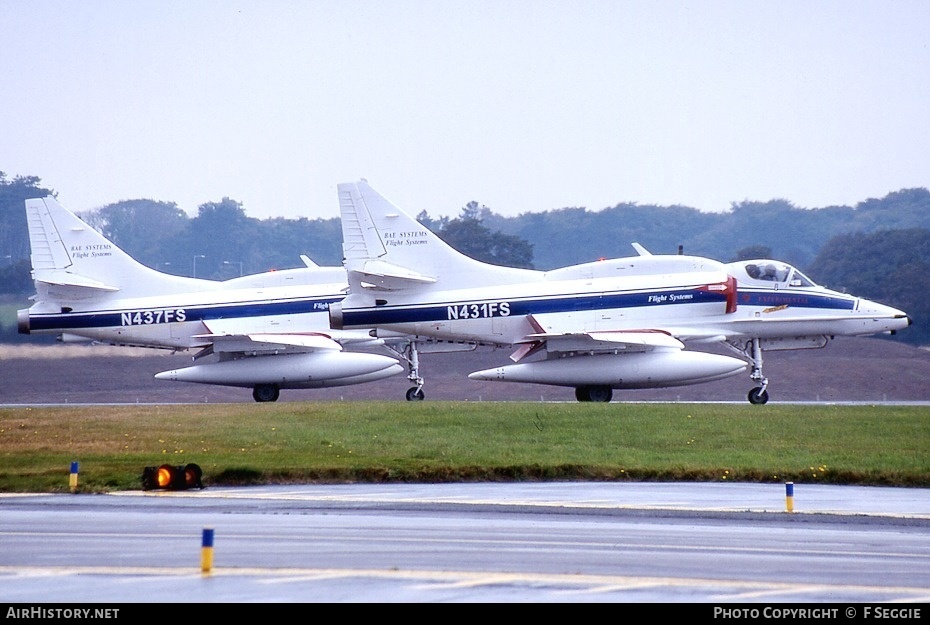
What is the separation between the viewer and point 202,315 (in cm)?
3925

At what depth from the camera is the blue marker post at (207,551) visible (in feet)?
37.4

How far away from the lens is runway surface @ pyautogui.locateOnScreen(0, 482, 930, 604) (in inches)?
436

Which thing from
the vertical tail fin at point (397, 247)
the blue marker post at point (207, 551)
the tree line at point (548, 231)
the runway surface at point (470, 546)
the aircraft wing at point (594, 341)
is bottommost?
Answer: the runway surface at point (470, 546)

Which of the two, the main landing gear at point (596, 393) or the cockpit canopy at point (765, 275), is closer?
the main landing gear at point (596, 393)

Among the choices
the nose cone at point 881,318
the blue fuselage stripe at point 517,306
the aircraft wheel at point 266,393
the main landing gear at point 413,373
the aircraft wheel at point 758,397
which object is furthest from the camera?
the aircraft wheel at point 266,393

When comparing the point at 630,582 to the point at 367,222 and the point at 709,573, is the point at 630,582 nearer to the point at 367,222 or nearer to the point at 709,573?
the point at 709,573

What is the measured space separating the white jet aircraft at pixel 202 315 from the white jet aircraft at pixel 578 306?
253 centimetres

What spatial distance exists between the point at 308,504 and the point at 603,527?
4.66 m

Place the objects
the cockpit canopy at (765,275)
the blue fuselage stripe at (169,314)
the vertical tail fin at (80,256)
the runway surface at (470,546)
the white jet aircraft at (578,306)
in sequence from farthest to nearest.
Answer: the vertical tail fin at (80,256) → the blue fuselage stripe at (169,314) → the cockpit canopy at (765,275) → the white jet aircraft at (578,306) → the runway surface at (470,546)

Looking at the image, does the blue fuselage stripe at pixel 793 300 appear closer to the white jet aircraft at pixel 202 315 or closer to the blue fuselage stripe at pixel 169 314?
the white jet aircraft at pixel 202 315

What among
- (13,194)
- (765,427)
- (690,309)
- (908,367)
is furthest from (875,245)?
(13,194)

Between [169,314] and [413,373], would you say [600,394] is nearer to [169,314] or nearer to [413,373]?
[413,373]

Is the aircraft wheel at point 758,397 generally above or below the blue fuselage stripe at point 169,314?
below

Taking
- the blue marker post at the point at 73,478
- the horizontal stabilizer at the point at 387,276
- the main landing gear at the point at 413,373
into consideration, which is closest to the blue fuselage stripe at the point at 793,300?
the horizontal stabilizer at the point at 387,276
